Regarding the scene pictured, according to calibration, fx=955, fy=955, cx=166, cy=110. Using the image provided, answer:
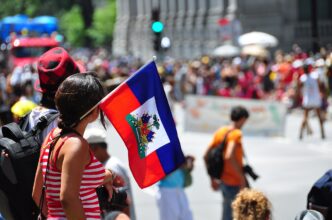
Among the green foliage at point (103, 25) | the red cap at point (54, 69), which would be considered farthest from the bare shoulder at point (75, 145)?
the green foliage at point (103, 25)

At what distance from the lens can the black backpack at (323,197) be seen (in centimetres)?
456

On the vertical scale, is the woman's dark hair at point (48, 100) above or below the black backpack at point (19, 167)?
above

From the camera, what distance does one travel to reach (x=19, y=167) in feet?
16.5

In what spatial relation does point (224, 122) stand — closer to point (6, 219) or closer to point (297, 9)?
point (6, 219)

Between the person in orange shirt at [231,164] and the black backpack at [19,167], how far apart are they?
5316 mm

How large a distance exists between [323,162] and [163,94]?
13.1 metres

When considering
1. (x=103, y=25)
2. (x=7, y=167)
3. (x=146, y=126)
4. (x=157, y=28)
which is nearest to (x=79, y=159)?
(x=146, y=126)

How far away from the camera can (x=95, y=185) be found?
4.54m

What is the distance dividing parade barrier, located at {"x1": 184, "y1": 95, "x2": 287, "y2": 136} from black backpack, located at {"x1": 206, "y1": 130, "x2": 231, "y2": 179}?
→ 11.1 metres

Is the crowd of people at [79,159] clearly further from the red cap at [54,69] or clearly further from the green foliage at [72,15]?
the green foliage at [72,15]

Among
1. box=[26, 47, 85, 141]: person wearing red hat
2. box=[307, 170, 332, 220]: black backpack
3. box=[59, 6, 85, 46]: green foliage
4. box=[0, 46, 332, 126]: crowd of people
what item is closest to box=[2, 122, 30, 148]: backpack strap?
box=[26, 47, 85, 141]: person wearing red hat

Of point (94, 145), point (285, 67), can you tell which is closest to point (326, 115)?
point (285, 67)

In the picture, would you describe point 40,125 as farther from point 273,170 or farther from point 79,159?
point 273,170

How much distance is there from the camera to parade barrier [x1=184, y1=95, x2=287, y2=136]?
21.8 m
